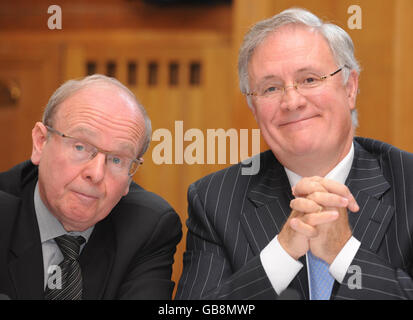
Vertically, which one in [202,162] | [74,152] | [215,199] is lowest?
[202,162]

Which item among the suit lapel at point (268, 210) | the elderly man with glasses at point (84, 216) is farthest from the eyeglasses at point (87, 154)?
the suit lapel at point (268, 210)

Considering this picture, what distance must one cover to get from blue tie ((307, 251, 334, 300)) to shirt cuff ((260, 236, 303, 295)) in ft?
0.44

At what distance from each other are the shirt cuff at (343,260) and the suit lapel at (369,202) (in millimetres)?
98

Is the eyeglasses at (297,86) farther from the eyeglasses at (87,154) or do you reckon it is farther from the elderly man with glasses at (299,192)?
the eyeglasses at (87,154)

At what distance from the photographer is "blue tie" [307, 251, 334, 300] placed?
1.25 metres

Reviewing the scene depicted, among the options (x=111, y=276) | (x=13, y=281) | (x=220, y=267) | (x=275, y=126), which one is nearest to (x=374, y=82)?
(x=275, y=126)

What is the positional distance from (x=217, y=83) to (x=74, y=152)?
1.67 m

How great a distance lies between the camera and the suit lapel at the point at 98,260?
129 cm

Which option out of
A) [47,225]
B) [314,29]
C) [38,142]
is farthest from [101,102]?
[314,29]

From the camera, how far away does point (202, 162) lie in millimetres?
2764

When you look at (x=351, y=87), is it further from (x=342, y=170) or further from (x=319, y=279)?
(x=319, y=279)

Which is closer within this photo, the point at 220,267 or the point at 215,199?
the point at 220,267

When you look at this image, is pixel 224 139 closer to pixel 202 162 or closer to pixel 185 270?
pixel 202 162
